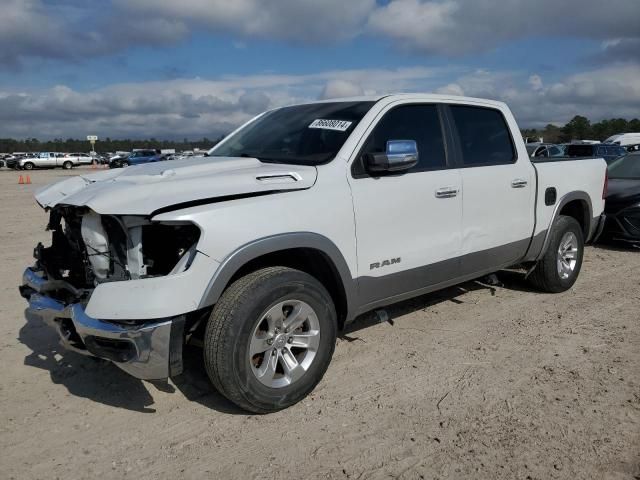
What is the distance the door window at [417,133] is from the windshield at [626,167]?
20.4 ft

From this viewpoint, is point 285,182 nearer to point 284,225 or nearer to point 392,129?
point 284,225

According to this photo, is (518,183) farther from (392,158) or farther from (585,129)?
(585,129)

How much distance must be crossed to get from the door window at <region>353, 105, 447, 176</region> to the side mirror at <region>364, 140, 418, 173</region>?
0.15 metres

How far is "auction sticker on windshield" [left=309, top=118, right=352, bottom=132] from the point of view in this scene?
3.92 meters

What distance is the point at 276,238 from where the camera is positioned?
3205 millimetres

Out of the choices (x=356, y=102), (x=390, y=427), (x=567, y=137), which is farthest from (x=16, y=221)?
(x=567, y=137)

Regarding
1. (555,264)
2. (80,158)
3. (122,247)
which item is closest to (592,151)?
(555,264)

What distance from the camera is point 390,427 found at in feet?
10.5

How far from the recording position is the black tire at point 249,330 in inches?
119

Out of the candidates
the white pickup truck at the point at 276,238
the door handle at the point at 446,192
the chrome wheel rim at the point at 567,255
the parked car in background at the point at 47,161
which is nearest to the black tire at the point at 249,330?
the white pickup truck at the point at 276,238

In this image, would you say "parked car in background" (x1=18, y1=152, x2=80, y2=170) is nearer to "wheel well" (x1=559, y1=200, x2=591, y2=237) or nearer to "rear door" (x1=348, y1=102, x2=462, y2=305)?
"wheel well" (x1=559, y1=200, x2=591, y2=237)

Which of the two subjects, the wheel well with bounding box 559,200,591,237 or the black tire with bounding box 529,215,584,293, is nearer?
the black tire with bounding box 529,215,584,293

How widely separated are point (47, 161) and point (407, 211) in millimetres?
53540

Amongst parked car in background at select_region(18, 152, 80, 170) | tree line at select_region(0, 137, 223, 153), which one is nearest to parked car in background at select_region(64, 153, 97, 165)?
parked car in background at select_region(18, 152, 80, 170)
